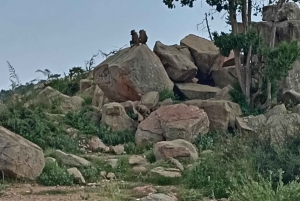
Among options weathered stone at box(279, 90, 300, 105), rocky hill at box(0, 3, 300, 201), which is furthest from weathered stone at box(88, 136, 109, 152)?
weathered stone at box(279, 90, 300, 105)

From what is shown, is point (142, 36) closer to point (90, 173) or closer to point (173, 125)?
point (173, 125)

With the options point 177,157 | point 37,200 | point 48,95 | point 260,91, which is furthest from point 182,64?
point 37,200

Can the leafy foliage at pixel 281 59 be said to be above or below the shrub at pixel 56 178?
above

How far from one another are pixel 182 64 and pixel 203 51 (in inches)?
70.2

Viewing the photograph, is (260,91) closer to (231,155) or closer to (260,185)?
(231,155)

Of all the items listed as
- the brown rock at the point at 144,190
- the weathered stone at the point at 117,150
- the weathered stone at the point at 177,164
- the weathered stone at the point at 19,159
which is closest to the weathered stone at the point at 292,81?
the weathered stone at the point at 117,150

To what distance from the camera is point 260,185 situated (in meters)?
5.46

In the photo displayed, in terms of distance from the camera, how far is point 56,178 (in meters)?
8.23

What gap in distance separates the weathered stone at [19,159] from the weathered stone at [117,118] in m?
4.88

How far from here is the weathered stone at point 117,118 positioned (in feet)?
43.9

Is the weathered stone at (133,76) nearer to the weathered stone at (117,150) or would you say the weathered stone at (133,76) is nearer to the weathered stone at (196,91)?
the weathered stone at (196,91)

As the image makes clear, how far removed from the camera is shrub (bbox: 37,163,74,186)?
817 centimetres

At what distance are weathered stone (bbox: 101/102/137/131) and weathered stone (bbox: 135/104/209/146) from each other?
66cm

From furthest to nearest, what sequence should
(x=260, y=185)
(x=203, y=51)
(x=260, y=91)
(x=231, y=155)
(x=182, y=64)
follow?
(x=203, y=51), (x=182, y=64), (x=260, y=91), (x=231, y=155), (x=260, y=185)
